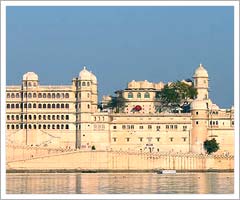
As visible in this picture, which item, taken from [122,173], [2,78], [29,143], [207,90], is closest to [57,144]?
[29,143]

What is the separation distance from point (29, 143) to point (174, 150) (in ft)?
19.3

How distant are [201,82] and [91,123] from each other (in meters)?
5.96

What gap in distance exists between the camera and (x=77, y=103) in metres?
47.3

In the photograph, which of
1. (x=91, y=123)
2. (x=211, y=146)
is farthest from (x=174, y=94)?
(x=91, y=123)

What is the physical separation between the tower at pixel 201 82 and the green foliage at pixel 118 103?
3.23 metres

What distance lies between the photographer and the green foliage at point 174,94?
49750 millimetres

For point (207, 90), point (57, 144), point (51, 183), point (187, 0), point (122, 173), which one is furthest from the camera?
point (207, 90)

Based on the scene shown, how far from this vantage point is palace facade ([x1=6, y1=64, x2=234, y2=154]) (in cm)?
4709

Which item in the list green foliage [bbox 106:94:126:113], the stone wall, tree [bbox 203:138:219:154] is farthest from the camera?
green foliage [bbox 106:94:126:113]

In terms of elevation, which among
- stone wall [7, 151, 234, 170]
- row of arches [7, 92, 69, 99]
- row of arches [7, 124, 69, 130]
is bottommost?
stone wall [7, 151, 234, 170]

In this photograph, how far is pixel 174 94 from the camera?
4953cm

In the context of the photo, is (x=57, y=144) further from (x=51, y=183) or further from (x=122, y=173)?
(x=51, y=183)

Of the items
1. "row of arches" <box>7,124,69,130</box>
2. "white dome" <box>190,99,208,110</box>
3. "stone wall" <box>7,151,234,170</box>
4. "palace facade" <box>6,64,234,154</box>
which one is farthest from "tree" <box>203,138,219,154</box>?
"row of arches" <box>7,124,69,130</box>

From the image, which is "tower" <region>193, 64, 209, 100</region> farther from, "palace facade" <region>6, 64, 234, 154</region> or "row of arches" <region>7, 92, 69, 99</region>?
"row of arches" <region>7, 92, 69, 99</region>
